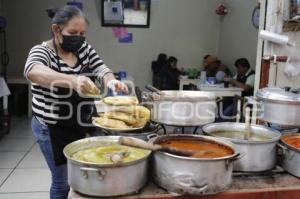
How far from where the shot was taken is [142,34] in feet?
18.9

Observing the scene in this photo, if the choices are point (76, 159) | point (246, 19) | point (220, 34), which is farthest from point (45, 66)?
point (220, 34)

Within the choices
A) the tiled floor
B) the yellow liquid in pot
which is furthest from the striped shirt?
the tiled floor

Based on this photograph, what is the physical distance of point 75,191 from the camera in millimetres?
A: 981

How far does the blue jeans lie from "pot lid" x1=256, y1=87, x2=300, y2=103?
97 cm

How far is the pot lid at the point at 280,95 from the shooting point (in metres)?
1.24

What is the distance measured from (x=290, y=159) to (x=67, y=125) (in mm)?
990

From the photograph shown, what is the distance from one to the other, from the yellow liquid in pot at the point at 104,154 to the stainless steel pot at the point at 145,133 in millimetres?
128

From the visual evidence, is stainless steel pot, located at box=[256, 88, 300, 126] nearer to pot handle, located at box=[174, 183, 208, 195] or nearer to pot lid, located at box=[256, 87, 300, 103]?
pot lid, located at box=[256, 87, 300, 103]

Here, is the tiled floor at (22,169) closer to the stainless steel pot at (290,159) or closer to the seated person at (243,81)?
the stainless steel pot at (290,159)

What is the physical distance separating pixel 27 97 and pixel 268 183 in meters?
4.92

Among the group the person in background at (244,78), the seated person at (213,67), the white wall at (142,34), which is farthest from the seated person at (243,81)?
the white wall at (142,34)

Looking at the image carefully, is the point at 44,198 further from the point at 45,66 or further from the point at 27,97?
the point at 27,97

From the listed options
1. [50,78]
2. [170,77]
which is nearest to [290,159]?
[50,78]

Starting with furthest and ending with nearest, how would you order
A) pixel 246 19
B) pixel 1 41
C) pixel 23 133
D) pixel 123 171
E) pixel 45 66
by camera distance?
A: pixel 1 41
pixel 246 19
pixel 23 133
pixel 45 66
pixel 123 171
